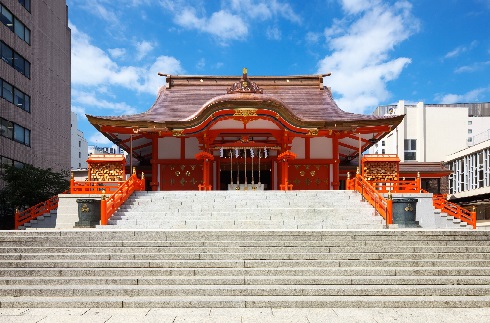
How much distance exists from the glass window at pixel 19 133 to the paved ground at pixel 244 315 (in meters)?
27.9

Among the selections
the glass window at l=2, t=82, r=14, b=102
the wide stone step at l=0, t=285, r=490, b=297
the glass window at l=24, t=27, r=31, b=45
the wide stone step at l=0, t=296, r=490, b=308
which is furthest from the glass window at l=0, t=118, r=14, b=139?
the wide stone step at l=0, t=296, r=490, b=308

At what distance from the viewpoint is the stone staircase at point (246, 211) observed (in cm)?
1400

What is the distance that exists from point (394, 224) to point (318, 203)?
3093 mm

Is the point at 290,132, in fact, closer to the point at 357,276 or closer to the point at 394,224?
the point at 394,224

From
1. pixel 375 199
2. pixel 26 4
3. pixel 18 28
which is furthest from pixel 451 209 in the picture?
pixel 26 4

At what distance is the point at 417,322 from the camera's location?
22.7 feet

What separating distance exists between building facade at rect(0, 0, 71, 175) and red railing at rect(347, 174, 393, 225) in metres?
25.5

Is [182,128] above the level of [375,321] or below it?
above

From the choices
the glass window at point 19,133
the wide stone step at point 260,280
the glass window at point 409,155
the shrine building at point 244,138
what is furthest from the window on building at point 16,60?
the glass window at point 409,155

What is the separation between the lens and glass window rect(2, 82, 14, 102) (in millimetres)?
30125

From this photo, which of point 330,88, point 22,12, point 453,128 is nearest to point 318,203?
point 330,88

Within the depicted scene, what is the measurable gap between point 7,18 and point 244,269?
31367 mm

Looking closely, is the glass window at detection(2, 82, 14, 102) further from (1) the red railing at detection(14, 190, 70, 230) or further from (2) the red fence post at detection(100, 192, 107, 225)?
(2) the red fence post at detection(100, 192, 107, 225)

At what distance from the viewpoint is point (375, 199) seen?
1497 cm
